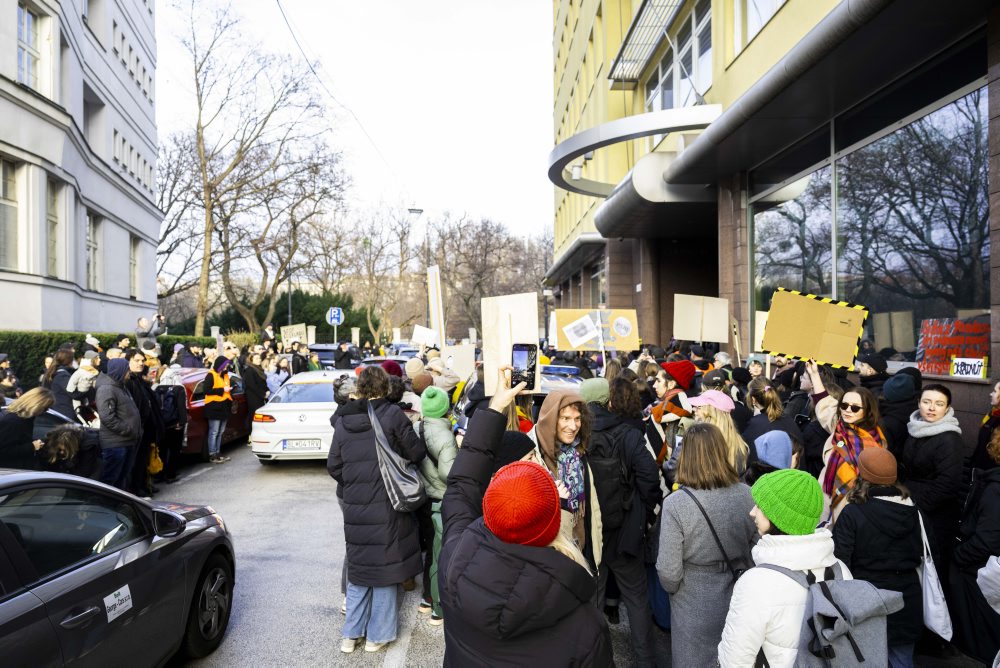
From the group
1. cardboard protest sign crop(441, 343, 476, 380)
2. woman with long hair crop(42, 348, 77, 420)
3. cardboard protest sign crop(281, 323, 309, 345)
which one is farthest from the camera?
cardboard protest sign crop(281, 323, 309, 345)

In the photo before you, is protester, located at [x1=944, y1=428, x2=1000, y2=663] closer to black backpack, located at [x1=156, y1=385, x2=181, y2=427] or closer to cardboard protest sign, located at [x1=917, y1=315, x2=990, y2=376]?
cardboard protest sign, located at [x1=917, y1=315, x2=990, y2=376]

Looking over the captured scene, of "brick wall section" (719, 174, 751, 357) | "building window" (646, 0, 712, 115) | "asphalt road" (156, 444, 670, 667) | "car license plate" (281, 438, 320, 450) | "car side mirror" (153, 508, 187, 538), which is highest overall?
"building window" (646, 0, 712, 115)

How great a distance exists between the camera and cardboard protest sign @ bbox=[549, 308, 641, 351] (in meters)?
10.6

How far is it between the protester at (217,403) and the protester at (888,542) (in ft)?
30.4

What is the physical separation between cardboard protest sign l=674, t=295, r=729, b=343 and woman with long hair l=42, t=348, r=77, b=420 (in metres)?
7.70

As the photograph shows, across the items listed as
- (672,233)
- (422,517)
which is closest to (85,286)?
(672,233)

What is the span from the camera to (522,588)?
1979mm

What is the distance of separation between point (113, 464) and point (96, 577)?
4.77 metres

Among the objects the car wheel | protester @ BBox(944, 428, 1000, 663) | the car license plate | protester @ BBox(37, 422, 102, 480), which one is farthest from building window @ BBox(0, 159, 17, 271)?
protester @ BBox(944, 428, 1000, 663)

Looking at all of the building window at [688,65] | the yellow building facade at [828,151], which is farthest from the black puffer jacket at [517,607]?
the building window at [688,65]

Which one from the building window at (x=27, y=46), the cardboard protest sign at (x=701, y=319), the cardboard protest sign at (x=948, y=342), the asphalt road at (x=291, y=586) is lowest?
the asphalt road at (x=291, y=586)

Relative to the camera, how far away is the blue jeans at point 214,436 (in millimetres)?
10930

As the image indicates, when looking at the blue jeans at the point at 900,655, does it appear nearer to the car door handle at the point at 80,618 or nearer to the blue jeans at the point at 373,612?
the blue jeans at the point at 373,612

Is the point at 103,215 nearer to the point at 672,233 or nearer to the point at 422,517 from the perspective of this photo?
the point at 672,233
